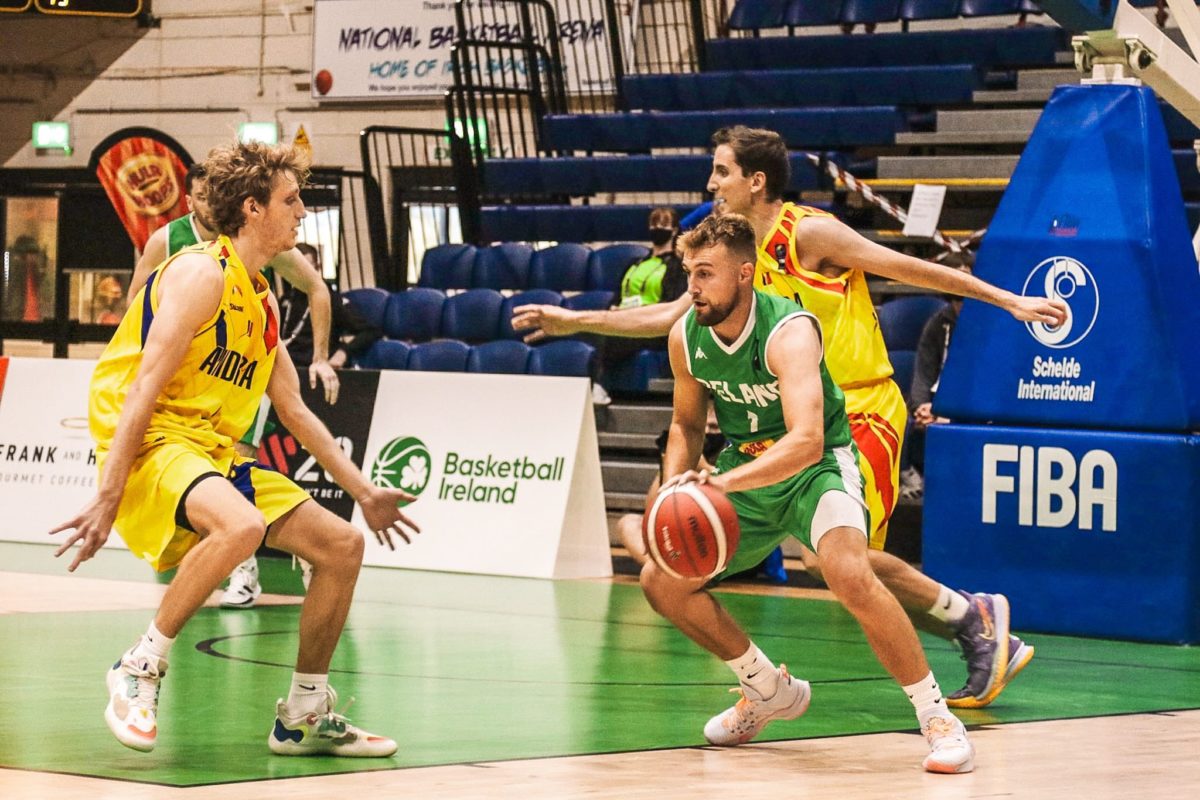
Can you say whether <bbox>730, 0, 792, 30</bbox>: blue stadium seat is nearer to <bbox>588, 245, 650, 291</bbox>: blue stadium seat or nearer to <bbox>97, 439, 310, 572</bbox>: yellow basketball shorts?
<bbox>588, 245, 650, 291</bbox>: blue stadium seat

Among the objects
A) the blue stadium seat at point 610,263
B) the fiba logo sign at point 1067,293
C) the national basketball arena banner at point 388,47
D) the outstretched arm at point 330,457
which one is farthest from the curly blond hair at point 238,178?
the national basketball arena banner at point 388,47

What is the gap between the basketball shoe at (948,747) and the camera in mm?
4918

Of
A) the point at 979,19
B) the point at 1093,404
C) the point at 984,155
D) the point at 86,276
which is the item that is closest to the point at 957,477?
the point at 1093,404

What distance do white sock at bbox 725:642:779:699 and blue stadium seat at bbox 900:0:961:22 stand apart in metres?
9.23

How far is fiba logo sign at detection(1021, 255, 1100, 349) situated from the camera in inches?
328

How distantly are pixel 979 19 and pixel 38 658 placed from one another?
9943mm

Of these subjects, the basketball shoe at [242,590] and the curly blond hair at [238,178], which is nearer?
the curly blond hair at [238,178]

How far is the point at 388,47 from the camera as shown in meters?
18.1

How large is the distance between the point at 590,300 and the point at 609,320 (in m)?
6.26

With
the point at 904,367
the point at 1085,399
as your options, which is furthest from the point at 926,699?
the point at 904,367

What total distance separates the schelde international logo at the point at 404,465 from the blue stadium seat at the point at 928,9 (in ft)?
17.6

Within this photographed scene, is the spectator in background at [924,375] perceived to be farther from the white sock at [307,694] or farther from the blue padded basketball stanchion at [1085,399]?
the white sock at [307,694]

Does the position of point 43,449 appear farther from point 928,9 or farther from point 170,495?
point 170,495

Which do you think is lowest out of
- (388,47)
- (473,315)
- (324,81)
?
(473,315)
